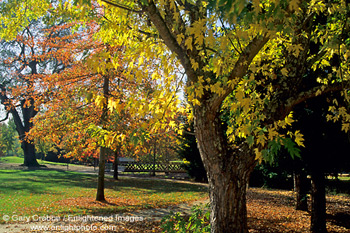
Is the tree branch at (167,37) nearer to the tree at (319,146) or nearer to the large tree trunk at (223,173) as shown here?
the large tree trunk at (223,173)

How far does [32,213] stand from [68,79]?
15.6ft

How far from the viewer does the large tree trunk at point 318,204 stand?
645 centimetres

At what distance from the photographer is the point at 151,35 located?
4.01 meters

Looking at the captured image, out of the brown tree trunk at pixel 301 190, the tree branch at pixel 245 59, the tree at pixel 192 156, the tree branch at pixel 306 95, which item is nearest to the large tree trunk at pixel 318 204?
the brown tree trunk at pixel 301 190

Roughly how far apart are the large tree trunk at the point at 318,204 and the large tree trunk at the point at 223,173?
13.0 feet

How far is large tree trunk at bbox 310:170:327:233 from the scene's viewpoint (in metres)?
6.45

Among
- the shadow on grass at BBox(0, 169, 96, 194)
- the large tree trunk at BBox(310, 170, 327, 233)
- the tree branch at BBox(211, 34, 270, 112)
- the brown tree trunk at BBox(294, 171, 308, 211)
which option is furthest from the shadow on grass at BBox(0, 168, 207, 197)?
the tree branch at BBox(211, 34, 270, 112)

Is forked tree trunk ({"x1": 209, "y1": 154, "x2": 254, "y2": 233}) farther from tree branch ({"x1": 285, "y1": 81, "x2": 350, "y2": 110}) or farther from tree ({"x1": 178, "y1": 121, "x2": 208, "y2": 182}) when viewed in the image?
tree ({"x1": 178, "y1": 121, "x2": 208, "y2": 182})

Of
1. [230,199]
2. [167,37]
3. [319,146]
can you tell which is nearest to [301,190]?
[319,146]

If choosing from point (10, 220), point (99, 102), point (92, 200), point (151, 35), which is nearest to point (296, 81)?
point (151, 35)

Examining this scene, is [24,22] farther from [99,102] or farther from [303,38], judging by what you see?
[303,38]

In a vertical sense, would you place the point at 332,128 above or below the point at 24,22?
below

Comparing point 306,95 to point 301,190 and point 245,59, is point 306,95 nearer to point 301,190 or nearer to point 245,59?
point 245,59

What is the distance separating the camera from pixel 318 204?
6598 millimetres
